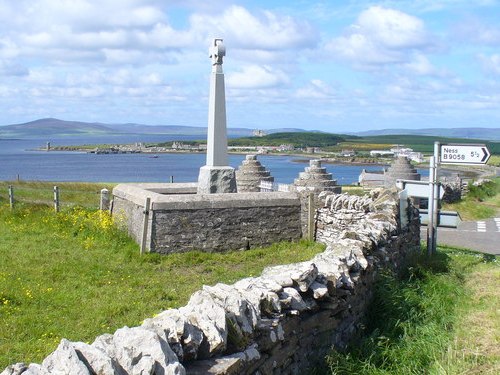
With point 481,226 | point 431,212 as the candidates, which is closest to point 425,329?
point 431,212

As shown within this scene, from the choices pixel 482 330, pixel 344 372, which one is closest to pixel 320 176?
pixel 482 330

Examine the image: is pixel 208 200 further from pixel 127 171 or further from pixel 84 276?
pixel 127 171

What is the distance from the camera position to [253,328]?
416 cm

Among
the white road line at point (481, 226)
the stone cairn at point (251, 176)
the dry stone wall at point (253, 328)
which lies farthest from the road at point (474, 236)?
the dry stone wall at point (253, 328)

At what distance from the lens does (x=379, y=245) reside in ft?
26.6

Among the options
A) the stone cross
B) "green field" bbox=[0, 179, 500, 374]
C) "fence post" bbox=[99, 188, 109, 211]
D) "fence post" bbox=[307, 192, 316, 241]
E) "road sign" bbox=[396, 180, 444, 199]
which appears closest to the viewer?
"green field" bbox=[0, 179, 500, 374]

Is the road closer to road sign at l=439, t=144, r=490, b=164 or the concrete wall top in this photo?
the concrete wall top

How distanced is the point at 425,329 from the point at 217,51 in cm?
1000

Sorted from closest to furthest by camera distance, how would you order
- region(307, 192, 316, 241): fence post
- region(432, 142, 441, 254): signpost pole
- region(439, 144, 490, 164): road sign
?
region(439, 144, 490, 164): road sign → region(432, 142, 441, 254): signpost pole → region(307, 192, 316, 241): fence post

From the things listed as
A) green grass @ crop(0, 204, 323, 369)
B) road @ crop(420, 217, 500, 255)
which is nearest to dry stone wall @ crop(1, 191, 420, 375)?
green grass @ crop(0, 204, 323, 369)

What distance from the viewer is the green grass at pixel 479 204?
2405 centimetres

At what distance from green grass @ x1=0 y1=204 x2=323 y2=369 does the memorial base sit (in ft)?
7.04

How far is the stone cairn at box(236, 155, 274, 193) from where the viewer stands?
63.5ft

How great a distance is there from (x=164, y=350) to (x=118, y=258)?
9042 mm
